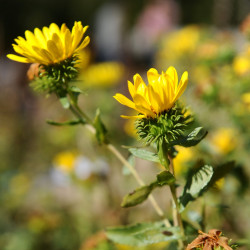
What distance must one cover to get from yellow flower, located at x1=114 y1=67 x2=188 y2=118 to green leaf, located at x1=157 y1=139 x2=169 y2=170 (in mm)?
65

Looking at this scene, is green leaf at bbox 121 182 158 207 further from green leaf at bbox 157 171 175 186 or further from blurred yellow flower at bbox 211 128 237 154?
blurred yellow flower at bbox 211 128 237 154

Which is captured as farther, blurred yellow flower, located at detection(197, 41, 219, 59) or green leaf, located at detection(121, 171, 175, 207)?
blurred yellow flower, located at detection(197, 41, 219, 59)

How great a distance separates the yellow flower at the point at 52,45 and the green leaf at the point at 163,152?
30 centimetres

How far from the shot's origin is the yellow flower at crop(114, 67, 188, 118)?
0.71 meters

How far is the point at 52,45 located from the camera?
2.69 ft

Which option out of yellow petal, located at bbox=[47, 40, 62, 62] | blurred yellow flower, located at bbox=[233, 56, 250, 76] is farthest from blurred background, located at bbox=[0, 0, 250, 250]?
yellow petal, located at bbox=[47, 40, 62, 62]

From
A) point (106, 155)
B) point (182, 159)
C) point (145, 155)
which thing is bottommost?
point (106, 155)

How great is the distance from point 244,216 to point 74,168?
1.10 m

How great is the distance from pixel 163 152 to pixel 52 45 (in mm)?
344

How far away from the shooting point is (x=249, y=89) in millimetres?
1524

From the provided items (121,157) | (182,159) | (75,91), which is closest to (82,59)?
(75,91)

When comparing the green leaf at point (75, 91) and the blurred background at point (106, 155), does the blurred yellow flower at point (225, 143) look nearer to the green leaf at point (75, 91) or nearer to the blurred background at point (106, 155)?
the blurred background at point (106, 155)

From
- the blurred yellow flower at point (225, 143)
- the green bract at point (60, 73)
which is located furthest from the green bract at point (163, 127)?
the blurred yellow flower at point (225, 143)

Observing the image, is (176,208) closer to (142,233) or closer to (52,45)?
(142,233)
